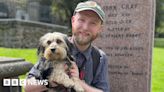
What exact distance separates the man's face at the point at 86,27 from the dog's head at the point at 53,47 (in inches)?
14.0

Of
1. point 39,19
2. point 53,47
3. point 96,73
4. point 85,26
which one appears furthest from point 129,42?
point 39,19

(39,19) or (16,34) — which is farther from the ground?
(16,34)

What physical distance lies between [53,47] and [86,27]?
609 mm

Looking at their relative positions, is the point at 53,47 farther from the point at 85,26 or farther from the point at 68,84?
the point at 85,26

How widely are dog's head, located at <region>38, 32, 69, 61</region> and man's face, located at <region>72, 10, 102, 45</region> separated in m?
0.35

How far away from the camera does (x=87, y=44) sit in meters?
4.22

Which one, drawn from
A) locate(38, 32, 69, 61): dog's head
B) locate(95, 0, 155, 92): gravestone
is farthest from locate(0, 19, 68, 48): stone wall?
locate(38, 32, 69, 61): dog's head

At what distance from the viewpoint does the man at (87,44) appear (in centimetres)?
414

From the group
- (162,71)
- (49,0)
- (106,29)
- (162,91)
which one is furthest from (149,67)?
(49,0)

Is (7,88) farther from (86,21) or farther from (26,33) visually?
(26,33)

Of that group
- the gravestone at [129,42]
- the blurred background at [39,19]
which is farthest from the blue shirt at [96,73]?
the blurred background at [39,19]

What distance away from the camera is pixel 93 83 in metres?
4.34

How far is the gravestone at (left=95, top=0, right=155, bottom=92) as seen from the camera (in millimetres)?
5297

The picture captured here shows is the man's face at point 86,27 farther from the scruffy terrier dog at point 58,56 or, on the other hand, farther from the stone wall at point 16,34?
the stone wall at point 16,34
